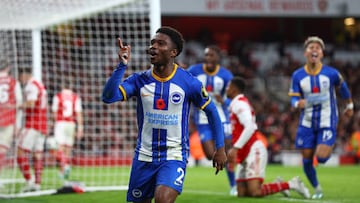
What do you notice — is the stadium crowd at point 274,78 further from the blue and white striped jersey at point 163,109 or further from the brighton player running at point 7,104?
the blue and white striped jersey at point 163,109

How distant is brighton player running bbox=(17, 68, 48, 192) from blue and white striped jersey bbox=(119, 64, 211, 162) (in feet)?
18.2

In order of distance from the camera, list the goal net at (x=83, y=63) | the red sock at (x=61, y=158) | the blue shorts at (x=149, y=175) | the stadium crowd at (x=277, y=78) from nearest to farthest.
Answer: the blue shorts at (x=149, y=175) < the goal net at (x=83, y=63) < the red sock at (x=61, y=158) < the stadium crowd at (x=277, y=78)

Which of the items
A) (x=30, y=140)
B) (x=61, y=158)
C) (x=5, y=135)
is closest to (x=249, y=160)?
(x=30, y=140)

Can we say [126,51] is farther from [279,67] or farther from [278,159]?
[279,67]

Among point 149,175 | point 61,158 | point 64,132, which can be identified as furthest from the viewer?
point 64,132

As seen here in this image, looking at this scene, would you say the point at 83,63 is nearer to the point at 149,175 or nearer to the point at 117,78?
the point at 149,175

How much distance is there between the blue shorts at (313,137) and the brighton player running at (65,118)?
4.99 metres

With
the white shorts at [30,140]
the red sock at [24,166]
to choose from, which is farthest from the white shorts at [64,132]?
the red sock at [24,166]

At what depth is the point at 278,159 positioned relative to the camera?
2347cm

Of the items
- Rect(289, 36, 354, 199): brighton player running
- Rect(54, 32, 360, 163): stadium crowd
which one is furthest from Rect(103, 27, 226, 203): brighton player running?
Rect(54, 32, 360, 163): stadium crowd

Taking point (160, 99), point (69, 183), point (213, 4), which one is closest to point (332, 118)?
point (69, 183)

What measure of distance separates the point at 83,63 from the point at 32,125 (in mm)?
3544

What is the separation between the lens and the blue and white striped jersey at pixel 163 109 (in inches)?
246

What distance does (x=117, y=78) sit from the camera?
572 centimetres
